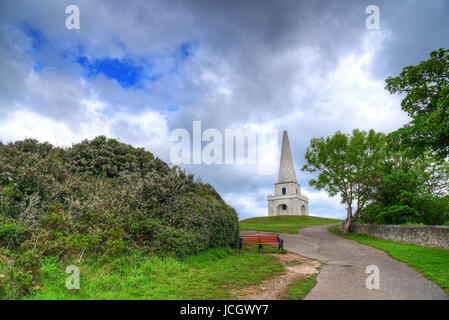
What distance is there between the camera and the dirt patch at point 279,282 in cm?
578

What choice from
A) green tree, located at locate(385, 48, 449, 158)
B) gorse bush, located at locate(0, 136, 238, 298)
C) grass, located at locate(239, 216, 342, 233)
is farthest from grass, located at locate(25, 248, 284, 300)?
grass, located at locate(239, 216, 342, 233)

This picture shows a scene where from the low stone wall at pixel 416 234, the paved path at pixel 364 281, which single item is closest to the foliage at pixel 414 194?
the low stone wall at pixel 416 234

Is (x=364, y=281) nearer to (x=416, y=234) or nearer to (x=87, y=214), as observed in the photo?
(x=87, y=214)

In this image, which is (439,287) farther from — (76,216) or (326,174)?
(326,174)

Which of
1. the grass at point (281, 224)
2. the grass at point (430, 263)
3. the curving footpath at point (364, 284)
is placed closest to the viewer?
the curving footpath at point (364, 284)

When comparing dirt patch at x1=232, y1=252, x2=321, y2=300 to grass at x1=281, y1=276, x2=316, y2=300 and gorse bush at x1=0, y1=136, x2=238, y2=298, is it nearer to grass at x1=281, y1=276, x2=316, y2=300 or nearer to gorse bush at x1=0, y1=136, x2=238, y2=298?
grass at x1=281, y1=276, x2=316, y2=300

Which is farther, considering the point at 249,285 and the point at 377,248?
the point at 377,248

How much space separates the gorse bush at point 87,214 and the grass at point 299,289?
3.85 m

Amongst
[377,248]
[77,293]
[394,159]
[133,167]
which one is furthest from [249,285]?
[394,159]

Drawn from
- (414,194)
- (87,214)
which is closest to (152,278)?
(87,214)

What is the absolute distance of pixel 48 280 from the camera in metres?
5.73

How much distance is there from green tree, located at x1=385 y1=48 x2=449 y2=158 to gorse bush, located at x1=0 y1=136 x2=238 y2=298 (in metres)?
9.77

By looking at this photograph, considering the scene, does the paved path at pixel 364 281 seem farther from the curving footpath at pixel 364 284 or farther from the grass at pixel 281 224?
the grass at pixel 281 224

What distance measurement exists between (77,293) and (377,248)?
15.1 metres
